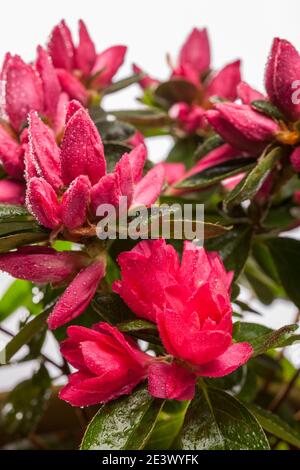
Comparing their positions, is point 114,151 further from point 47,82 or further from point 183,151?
point 183,151

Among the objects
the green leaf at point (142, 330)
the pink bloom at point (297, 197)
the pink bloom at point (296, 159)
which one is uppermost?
the pink bloom at point (296, 159)

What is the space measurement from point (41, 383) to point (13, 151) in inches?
16.9

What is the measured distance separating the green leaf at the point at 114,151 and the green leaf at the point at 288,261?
227 millimetres

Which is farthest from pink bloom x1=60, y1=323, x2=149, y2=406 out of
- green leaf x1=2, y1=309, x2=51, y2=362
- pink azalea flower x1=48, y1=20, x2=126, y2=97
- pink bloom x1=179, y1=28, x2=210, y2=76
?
pink bloom x1=179, y1=28, x2=210, y2=76

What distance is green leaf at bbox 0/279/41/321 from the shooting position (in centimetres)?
92

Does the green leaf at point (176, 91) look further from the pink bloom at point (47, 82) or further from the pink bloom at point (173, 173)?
the pink bloom at point (47, 82)

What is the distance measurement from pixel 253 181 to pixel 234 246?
144 mm

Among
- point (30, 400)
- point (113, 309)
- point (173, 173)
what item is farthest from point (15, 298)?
point (113, 309)

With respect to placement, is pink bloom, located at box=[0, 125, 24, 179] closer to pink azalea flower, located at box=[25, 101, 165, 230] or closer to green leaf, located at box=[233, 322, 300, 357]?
pink azalea flower, located at box=[25, 101, 165, 230]

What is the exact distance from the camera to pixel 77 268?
58cm

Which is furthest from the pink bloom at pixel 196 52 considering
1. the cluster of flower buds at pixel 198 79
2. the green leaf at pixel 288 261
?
the green leaf at pixel 288 261

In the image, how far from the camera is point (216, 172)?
28.0 inches

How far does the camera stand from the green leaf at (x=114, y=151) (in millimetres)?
666

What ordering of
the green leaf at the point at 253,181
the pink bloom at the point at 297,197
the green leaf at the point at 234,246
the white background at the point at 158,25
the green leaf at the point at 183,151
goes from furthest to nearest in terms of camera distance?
the white background at the point at 158,25 < the green leaf at the point at 183,151 < the pink bloom at the point at 297,197 < the green leaf at the point at 234,246 < the green leaf at the point at 253,181
